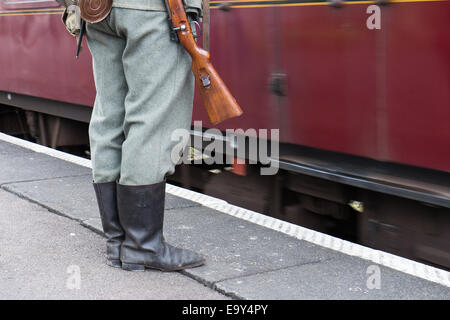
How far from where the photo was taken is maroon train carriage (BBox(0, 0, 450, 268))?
309 cm

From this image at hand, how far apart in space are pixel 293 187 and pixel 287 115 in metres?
0.47

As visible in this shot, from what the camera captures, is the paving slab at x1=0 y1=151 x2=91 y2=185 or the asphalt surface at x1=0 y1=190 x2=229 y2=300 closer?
the asphalt surface at x1=0 y1=190 x2=229 y2=300

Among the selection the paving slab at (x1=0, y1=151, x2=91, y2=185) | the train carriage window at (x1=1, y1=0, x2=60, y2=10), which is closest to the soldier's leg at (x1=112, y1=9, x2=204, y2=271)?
the paving slab at (x1=0, y1=151, x2=91, y2=185)

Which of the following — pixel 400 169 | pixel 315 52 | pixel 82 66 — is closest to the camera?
pixel 400 169

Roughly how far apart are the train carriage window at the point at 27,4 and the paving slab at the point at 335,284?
11.6 feet

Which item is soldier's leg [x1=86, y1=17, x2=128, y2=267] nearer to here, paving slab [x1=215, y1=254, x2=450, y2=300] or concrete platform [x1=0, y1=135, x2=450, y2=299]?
concrete platform [x1=0, y1=135, x2=450, y2=299]

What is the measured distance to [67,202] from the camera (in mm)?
4062

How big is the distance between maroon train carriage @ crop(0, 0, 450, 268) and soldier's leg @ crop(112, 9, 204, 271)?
91 cm

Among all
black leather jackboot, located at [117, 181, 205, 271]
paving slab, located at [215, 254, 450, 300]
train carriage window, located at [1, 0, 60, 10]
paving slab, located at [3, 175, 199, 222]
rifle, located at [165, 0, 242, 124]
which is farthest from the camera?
train carriage window, located at [1, 0, 60, 10]

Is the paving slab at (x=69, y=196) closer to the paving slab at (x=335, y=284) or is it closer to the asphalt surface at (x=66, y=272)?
the asphalt surface at (x=66, y=272)

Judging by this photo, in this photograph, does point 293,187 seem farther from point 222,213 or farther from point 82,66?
point 82,66

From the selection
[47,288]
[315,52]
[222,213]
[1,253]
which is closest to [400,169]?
[315,52]

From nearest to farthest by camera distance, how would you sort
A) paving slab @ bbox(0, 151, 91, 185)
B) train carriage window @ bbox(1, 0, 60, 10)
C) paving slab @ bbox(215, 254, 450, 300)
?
paving slab @ bbox(215, 254, 450, 300) < paving slab @ bbox(0, 151, 91, 185) < train carriage window @ bbox(1, 0, 60, 10)

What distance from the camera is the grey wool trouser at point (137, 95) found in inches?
109
